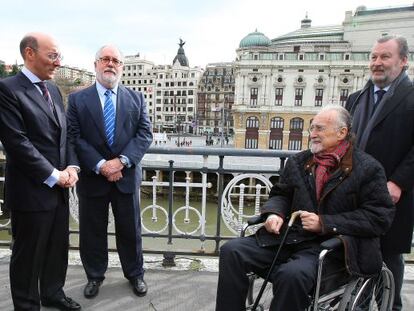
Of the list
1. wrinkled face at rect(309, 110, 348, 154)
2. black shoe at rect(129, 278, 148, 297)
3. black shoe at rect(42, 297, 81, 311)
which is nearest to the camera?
wrinkled face at rect(309, 110, 348, 154)

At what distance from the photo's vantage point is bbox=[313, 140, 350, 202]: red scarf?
2.05 m

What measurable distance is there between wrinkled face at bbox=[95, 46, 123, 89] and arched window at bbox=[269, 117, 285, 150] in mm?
48197

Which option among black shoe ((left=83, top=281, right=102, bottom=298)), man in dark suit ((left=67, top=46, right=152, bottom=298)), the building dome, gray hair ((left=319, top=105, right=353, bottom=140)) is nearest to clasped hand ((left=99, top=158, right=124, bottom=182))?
man in dark suit ((left=67, top=46, right=152, bottom=298))

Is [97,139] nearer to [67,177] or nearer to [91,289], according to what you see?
[67,177]

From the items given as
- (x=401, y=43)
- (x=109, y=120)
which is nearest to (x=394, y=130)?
(x=401, y=43)

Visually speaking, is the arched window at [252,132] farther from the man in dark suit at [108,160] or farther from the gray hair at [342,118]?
the gray hair at [342,118]

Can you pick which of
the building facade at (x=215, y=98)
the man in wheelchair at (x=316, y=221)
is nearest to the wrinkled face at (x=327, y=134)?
the man in wheelchair at (x=316, y=221)

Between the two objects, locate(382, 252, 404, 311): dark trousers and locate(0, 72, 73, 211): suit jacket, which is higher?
locate(0, 72, 73, 211): suit jacket

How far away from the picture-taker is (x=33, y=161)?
204 centimetres

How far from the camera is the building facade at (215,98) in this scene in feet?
241

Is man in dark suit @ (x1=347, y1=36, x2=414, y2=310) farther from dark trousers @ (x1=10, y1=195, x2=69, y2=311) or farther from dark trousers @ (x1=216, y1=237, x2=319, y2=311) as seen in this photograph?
dark trousers @ (x1=10, y1=195, x2=69, y2=311)

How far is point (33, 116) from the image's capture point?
2.08m

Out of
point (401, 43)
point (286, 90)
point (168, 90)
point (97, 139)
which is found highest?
point (168, 90)

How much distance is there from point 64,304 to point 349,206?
1954 mm
